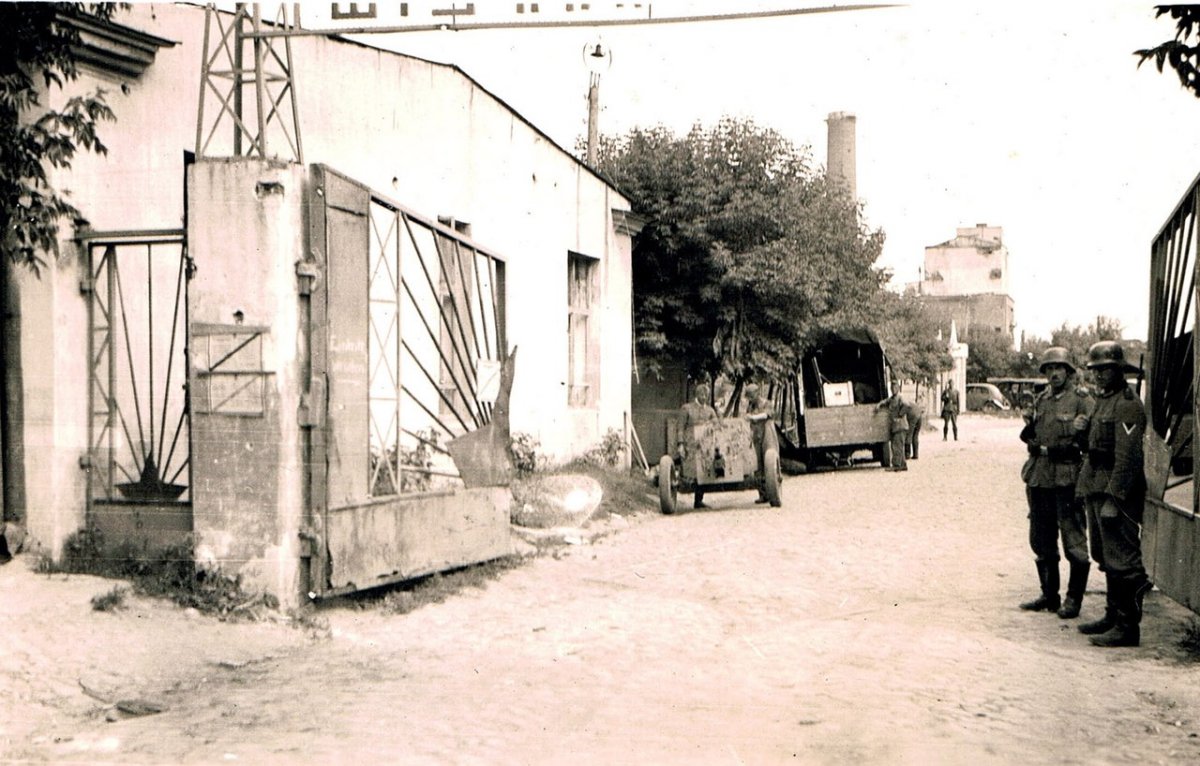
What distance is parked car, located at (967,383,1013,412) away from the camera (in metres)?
62.1

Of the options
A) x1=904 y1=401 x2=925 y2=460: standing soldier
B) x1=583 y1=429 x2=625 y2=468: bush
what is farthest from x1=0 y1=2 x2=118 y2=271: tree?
x1=904 y1=401 x2=925 y2=460: standing soldier

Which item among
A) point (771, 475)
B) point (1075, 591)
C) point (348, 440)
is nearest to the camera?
point (348, 440)

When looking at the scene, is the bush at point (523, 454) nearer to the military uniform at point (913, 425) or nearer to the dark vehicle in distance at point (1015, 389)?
the military uniform at point (913, 425)

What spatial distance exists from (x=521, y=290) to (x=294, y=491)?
29.1 feet

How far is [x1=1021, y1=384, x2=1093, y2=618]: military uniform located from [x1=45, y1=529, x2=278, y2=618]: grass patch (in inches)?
210

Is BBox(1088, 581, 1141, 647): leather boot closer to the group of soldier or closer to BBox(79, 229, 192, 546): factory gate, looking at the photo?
the group of soldier

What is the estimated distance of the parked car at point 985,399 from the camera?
204ft

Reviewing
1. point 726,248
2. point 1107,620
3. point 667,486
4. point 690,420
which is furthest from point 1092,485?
A: point 726,248

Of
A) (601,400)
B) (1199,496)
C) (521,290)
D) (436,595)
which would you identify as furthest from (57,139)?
(601,400)

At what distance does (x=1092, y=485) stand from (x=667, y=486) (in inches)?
332

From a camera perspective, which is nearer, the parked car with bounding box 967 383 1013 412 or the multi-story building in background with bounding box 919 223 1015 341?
the parked car with bounding box 967 383 1013 412

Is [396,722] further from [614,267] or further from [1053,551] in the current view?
[614,267]

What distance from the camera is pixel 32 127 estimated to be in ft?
23.7

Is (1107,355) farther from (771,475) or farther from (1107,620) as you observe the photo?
(771,475)
